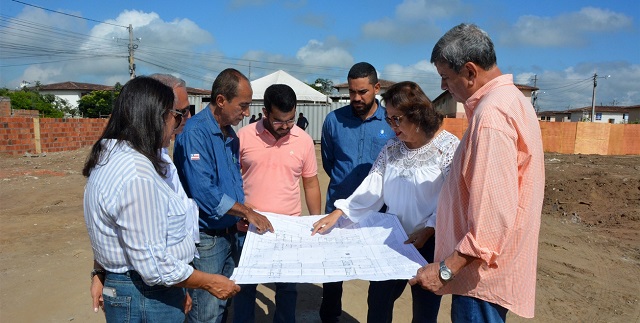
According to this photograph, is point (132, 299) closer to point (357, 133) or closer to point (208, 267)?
point (208, 267)

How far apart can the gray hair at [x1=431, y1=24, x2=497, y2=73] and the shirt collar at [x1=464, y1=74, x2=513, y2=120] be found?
0.06 m

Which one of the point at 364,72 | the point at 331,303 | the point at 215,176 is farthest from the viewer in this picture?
the point at 331,303

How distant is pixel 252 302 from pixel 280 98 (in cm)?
146

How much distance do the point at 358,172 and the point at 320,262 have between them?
1.44m

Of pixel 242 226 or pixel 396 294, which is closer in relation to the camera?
pixel 396 294

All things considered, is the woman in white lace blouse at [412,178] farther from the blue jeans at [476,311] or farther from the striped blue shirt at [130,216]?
the striped blue shirt at [130,216]

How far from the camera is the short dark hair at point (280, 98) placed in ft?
10.0

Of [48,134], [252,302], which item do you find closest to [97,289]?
[252,302]

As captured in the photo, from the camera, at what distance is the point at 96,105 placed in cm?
4147

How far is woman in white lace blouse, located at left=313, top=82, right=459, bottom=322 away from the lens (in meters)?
2.52

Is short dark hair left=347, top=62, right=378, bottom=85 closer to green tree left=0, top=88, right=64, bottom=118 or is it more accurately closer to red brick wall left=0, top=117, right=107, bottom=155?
red brick wall left=0, top=117, right=107, bottom=155

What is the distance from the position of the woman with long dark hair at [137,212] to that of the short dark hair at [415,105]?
1.23m

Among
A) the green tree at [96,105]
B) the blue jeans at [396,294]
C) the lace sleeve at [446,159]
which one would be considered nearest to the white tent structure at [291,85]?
the blue jeans at [396,294]

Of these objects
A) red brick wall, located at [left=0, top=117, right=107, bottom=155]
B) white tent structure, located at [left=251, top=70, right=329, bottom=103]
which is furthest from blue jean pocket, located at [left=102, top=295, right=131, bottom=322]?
white tent structure, located at [left=251, top=70, right=329, bottom=103]
